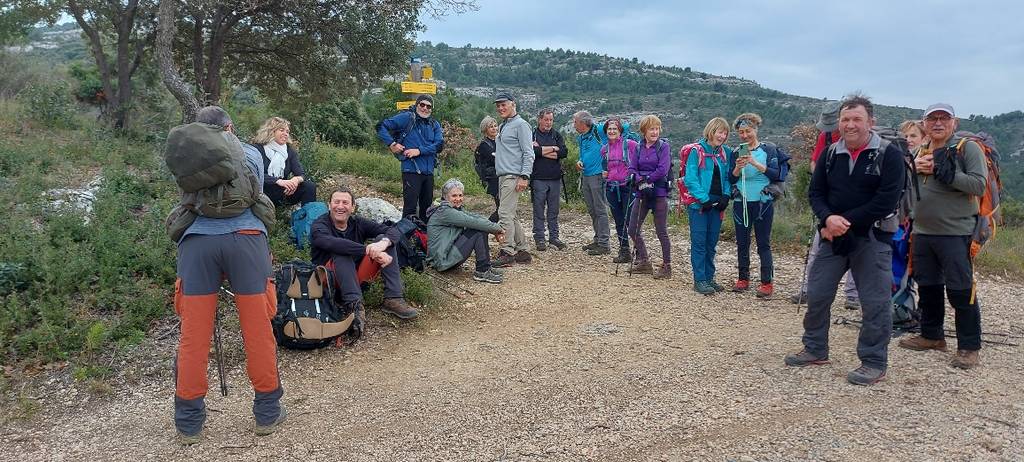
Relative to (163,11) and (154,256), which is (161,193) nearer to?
(154,256)

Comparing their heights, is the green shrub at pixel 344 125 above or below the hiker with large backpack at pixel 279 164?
above

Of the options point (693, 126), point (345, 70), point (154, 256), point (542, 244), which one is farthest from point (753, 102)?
point (154, 256)

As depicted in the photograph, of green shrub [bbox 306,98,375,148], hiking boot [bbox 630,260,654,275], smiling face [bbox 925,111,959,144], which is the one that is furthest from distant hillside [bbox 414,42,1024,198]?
smiling face [bbox 925,111,959,144]

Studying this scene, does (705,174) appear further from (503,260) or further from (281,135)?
(281,135)

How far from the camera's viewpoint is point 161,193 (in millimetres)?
8008

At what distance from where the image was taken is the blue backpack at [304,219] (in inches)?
265

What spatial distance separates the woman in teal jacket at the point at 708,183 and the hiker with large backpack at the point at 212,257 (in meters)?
4.36

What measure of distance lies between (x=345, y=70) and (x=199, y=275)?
10.4m

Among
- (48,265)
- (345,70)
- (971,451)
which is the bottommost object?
(971,451)

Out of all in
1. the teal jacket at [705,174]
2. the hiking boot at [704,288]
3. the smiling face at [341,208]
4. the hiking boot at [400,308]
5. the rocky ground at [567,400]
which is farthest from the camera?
the hiking boot at [704,288]

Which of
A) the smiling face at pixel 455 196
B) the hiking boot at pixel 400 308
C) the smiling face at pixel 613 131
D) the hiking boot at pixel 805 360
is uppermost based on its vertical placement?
the smiling face at pixel 613 131

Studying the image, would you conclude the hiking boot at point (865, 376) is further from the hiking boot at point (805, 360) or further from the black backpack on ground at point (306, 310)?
the black backpack on ground at point (306, 310)

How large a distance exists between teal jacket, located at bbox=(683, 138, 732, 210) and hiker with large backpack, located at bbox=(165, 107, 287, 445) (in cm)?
434

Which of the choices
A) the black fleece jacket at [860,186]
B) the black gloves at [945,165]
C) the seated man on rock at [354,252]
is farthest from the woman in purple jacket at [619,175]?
the black gloves at [945,165]
